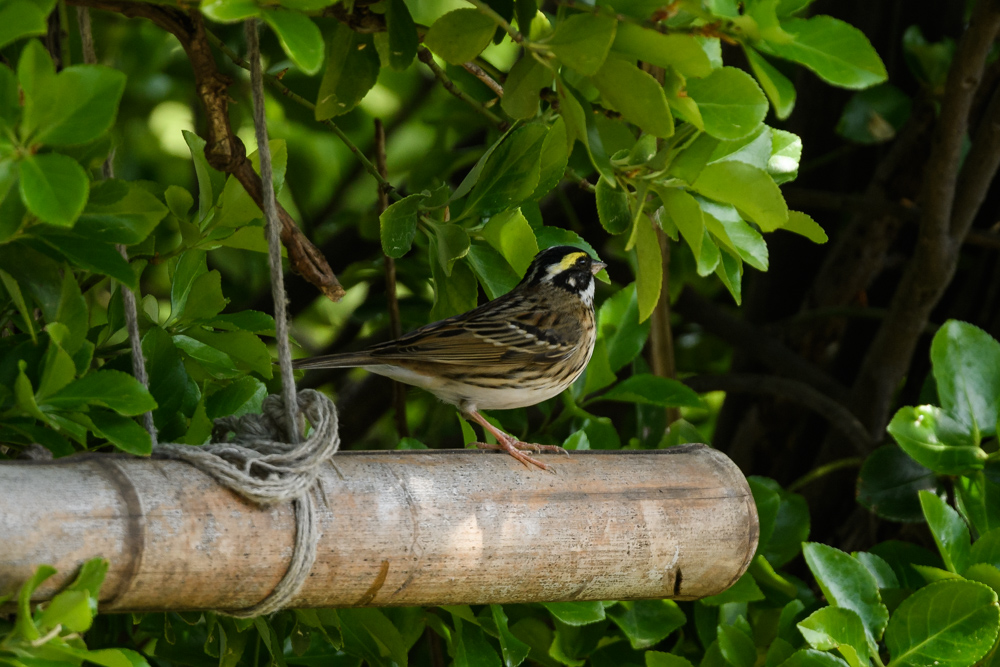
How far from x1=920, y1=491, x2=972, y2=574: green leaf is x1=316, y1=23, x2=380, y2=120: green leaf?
1.30m

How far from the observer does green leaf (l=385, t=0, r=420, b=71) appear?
63.3 inches

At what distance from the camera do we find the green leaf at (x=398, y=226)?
177 cm

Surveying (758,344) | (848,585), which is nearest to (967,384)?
(848,585)

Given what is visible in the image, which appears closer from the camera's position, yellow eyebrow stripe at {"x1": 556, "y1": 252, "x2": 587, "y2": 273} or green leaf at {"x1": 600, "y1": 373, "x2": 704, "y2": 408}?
green leaf at {"x1": 600, "y1": 373, "x2": 704, "y2": 408}

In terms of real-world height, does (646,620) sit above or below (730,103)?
below

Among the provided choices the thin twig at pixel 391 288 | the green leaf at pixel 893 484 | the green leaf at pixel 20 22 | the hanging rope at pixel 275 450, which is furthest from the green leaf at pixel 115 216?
the green leaf at pixel 893 484

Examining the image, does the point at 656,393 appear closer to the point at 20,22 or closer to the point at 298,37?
the point at 298,37

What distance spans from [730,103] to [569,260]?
4.00 ft

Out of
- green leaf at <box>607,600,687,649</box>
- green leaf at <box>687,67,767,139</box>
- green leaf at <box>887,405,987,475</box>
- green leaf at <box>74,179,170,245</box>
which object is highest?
green leaf at <box>687,67,767,139</box>

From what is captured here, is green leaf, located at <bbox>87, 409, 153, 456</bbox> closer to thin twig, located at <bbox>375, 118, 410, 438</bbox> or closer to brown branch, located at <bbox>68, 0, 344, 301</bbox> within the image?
brown branch, located at <bbox>68, 0, 344, 301</bbox>

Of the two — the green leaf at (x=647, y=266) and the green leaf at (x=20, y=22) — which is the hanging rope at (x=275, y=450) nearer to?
the green leaf at (x=20, y=22)

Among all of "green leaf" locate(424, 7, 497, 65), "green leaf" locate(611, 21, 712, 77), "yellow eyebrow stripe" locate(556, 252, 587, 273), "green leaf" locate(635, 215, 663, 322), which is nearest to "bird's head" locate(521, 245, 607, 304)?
"yellow eyebrow stripe" locate(556, 252, 587, 273)

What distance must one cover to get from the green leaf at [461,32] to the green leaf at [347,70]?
0.28 meters

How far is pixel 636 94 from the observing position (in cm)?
145
